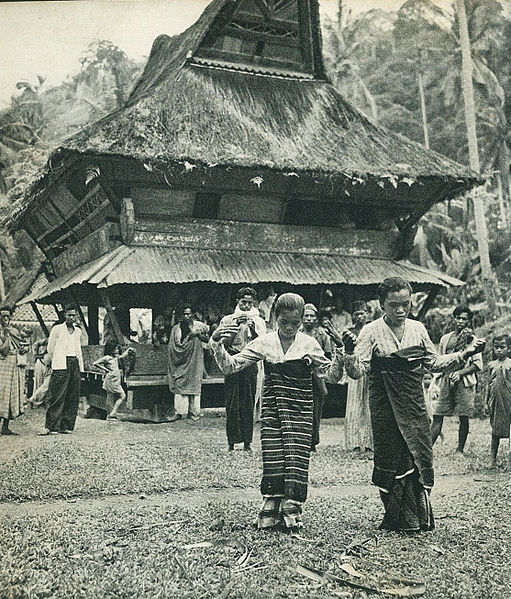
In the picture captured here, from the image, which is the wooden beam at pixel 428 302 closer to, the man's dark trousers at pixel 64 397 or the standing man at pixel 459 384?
the standing man at pixel 459 384

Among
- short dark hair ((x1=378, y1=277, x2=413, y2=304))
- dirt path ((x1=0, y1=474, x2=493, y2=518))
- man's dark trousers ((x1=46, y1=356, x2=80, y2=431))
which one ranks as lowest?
dirt path ((x1=0, y1=474, x2=493, y2=518))

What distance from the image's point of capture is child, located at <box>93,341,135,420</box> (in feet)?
17.3

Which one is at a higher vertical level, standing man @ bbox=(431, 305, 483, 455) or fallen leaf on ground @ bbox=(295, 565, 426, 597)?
standing man @ bbox=(431, 305, 483, 455)

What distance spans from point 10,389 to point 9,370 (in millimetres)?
144

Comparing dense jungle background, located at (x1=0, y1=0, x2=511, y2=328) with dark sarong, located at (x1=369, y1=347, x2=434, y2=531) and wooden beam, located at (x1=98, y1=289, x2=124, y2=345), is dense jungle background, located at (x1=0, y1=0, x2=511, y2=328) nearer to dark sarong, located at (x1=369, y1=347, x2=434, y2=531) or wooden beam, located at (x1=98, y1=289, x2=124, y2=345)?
wooden beam, located at (x1=98, y1=289, x2=124, y2=345)

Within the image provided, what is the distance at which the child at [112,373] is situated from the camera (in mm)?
5281

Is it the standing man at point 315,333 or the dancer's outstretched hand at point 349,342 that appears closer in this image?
the dancer's outstretched hand at point 349,342

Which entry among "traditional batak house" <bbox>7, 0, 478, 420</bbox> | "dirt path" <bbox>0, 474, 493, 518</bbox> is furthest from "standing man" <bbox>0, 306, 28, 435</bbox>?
"traditional batak house" <bbox>7, 0, 478, 420</bbox>

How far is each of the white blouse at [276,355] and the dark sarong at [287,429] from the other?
1.8 inches

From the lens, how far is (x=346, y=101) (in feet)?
21.1

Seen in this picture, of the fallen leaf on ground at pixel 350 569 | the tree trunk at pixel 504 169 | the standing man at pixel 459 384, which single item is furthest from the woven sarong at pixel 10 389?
the tree trunk at pixel 504 169

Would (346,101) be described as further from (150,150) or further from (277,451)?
(277,451)

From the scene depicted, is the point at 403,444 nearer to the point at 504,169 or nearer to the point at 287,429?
the point at 287,429

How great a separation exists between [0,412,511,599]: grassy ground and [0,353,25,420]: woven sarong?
0.16 metres
